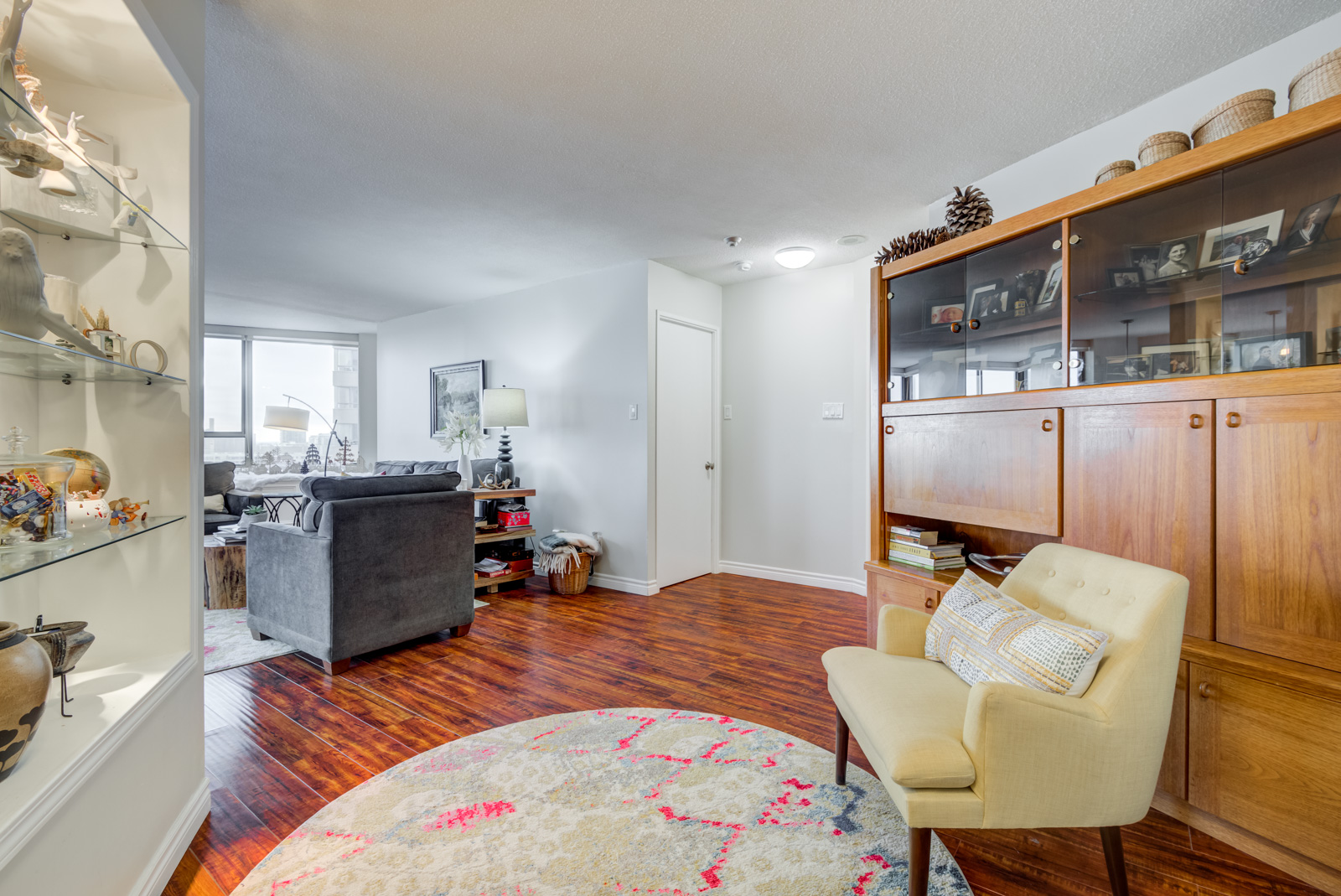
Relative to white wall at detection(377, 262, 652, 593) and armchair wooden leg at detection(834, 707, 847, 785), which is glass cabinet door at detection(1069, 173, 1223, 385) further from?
white wall at detection(377, 262, 652, 593)

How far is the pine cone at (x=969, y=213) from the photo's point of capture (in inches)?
99.3

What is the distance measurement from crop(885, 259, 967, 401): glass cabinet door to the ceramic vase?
2852 millimetres

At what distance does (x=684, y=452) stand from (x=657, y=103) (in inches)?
108

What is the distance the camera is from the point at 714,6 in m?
1.82

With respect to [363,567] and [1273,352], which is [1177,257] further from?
[363,567]

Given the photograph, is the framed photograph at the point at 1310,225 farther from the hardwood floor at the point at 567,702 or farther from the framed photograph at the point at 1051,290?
the hardwood floor at the point at 567,702

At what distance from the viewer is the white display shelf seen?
101 cm

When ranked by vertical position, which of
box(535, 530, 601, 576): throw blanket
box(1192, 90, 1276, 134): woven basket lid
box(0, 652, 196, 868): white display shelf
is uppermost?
box(1192, 90, 1276, 134): woven basket lid

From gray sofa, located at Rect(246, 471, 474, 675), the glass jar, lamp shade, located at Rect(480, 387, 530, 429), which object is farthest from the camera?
lamp shade, located at Rect(480, 387, 530, 429)

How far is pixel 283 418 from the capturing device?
18.8ft

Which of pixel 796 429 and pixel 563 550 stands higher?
pixel 796 429

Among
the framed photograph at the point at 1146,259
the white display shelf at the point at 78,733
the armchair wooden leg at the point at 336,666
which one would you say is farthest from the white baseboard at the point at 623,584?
the framed photograph at the point at 1146,259

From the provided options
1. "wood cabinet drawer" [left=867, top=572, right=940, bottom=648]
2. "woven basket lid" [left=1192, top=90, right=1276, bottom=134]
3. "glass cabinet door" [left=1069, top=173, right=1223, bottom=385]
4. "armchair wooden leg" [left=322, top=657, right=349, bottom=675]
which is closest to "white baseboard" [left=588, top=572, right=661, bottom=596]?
"wood cabinet drawer" [left=867, top=572, right=940, bottom=648]

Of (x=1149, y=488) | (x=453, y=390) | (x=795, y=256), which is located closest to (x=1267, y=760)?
(x=1149, y=488)
